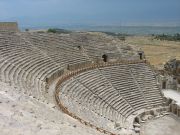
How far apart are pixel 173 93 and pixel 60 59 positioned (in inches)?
426

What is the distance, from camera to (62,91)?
24.2 m

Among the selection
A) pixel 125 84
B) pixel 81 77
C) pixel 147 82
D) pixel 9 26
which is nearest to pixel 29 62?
pixel 81 77

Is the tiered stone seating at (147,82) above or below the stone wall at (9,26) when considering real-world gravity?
below

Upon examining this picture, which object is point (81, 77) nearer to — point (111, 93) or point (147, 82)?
point (111, 93)

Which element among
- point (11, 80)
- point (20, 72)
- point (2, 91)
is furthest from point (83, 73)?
point (2, 91)

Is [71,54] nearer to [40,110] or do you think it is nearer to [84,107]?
[84,107]

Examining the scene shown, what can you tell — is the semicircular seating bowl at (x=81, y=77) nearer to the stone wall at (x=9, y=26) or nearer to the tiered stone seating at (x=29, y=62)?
the tiered stone seating at (x=29, y=62)

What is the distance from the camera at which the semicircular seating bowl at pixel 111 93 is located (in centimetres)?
2323

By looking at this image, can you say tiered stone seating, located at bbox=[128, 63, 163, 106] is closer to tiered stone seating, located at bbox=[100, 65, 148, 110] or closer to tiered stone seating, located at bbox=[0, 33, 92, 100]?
tiered stone seating, located at bbox=[100, 65, 148, 110]

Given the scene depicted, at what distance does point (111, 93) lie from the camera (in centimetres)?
2758

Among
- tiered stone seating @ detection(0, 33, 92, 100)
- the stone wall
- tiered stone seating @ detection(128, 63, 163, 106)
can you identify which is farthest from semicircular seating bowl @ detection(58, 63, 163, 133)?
the stone wall

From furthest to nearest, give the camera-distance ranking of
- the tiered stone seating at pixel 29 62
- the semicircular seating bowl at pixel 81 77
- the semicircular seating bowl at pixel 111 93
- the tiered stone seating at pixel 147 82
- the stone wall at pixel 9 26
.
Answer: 1. the stone wall at pixel 9 26
2. the tiered stone seating at pixel 147 82
3. the semicircular seating bowl at pixel 111 93
4. the semicircular seating bowl at pixel 81 77
5. the tiered stone seating at pixel 29 62

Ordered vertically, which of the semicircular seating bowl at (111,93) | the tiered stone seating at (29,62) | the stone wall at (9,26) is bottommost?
the semicircular seating bowl at (111,93)

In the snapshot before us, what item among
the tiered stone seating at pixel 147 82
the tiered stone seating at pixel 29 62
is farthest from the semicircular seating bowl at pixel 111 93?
the tiered stone seating at pixel 29 62
